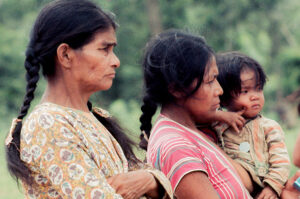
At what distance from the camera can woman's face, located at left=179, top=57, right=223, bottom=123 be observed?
2.42m

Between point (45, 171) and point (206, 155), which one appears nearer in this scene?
point (45, 171)

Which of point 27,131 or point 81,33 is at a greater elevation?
point 81,33

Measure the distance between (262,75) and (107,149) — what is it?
1.24m

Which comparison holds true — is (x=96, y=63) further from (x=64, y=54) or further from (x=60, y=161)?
(x=60, y=161)

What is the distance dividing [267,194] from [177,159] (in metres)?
0.64

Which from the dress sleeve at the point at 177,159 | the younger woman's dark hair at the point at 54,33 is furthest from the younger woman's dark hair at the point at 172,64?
the younger woman's dark hair at the point at 54,33

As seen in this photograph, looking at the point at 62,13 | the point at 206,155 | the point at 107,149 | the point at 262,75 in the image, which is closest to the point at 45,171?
the point at 107,149

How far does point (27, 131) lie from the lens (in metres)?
1.78

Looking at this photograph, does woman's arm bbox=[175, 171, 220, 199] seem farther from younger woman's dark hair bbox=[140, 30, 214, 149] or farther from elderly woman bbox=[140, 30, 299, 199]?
younger woman's dark hair bbox=[140, 30, 214, 149]

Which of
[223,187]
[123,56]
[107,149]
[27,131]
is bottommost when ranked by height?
[123,56]

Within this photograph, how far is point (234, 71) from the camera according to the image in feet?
9.02

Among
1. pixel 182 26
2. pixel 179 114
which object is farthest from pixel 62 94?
pixel 182 26

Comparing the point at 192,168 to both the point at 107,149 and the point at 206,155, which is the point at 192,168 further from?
the point at 107,149

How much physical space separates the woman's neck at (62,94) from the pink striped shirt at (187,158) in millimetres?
489
